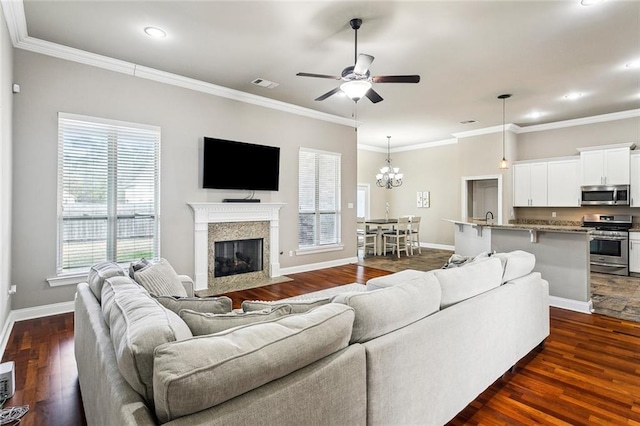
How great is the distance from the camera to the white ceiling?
3082 mm

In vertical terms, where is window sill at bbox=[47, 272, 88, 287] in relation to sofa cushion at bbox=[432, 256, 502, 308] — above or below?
below

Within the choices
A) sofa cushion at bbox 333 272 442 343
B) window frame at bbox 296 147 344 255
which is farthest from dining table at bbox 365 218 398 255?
sofa cushion at bbox 333 272 442 343

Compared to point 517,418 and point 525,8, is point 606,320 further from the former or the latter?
point 525,8

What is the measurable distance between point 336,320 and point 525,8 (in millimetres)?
3437

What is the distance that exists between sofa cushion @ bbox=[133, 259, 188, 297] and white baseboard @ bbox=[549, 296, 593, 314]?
451 cm

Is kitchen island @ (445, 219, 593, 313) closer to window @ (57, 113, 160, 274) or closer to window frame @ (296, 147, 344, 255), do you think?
window frame @ (296, 147, 344, 255)

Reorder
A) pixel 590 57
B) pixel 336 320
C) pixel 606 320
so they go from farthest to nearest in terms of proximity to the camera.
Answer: pixel 590 57 → pixel 606 320 → pixel 336 320

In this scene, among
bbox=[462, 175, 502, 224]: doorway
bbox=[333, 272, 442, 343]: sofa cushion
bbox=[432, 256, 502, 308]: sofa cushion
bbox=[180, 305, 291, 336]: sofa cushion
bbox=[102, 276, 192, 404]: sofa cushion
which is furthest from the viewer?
bbox=[462, 175, 502, 224]: doorway

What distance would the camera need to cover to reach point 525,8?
3.05 m

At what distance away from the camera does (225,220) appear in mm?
5180

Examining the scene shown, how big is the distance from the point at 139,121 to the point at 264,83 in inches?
71.6

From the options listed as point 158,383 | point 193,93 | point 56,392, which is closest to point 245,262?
point 193,93

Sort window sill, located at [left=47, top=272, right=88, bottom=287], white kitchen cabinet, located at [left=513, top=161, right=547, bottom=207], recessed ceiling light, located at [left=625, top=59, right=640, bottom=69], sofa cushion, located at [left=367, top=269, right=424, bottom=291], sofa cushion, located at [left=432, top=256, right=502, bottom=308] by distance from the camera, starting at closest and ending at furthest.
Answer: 1. sofa cushion, located at [left=432, top=256, right=502, bottom=308]
2. sofa cushion, located at [left=367, top=269, right=424, bottom=291]
3. window sill, located at [left=47, top=272, right=88, bottom=287]
4. recessed ceiling light, located at [left=625, top=59, right=640, bottom=69]
5. white kitchen cabinet, located at [left=513, top=161, right=547, bottom=207]

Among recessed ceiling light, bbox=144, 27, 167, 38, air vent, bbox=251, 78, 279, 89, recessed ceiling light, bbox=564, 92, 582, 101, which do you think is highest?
recessed ceiling light, bbox=564, 92, 582, 101
